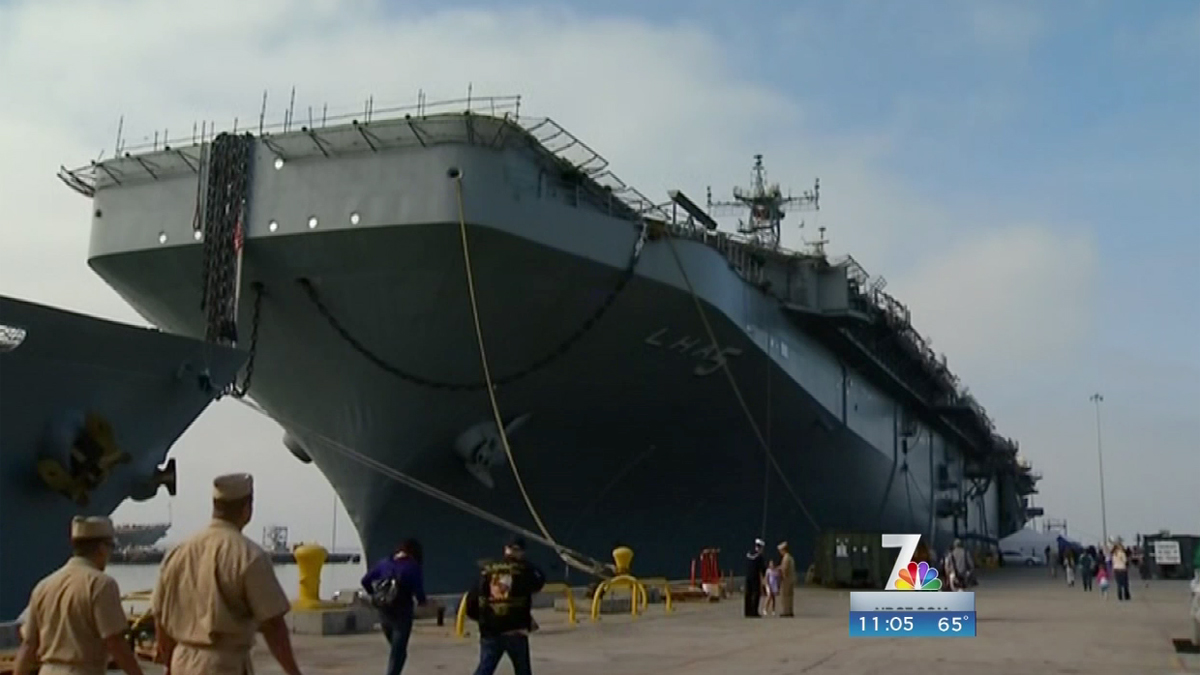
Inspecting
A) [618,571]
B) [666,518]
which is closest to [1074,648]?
[618,571]

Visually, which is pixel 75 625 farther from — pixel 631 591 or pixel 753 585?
pixel 753 585

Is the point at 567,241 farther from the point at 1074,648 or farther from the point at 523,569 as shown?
the point at 523,569

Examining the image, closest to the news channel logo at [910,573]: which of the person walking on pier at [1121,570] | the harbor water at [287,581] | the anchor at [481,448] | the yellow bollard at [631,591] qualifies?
the yellow bollard at [631,591]

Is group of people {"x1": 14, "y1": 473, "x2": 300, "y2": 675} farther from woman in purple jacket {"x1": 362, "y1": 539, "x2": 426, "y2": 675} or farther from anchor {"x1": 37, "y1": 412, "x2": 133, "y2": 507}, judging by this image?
anchor {"x1": 37, "y1": 412, "x2": 133, "y2": 507}

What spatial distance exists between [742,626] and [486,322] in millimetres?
6147

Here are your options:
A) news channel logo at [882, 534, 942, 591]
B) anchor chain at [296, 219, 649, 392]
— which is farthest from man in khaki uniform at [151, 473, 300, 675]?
anchor chain at [296, 219, 649, 392]

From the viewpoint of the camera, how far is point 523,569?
6.46 m

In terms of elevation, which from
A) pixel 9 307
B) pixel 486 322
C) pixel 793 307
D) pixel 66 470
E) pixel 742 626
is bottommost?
pixel 742 626

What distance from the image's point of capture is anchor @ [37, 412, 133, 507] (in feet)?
31.6

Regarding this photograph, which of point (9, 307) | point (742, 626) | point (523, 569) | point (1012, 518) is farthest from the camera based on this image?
Answer: point (1012, 518)

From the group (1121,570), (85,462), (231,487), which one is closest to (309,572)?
(85,462)

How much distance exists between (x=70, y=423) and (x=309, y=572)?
278 centimetres

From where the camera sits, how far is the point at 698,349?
2006cm

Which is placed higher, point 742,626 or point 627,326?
point 627,326
